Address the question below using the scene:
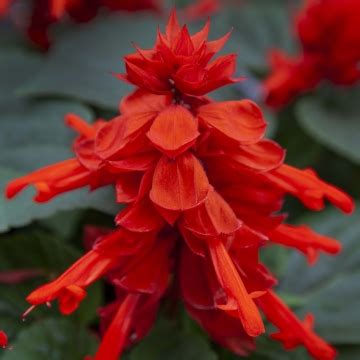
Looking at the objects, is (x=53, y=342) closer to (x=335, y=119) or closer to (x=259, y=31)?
(x=335, y=119)

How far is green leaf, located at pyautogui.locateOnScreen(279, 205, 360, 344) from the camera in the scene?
0.69 metres

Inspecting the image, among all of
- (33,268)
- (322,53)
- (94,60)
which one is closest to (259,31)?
(322,53)

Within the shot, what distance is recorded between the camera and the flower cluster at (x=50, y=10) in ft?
3.16

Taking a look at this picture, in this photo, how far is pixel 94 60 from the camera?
908 mm

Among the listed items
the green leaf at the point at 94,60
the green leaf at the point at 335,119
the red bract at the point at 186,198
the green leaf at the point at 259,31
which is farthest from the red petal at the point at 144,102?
the green leaf at the point at 259,31

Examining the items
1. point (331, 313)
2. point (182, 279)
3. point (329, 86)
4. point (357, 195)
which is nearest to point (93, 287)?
point (182, 279)

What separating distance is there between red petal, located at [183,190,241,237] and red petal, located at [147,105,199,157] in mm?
45

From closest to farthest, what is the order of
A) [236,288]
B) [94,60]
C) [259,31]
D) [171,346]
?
[236,288]
[171,346]
[94,60]
[259,31]

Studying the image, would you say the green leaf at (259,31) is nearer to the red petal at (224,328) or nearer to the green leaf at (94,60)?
the green leaf at (94,60)

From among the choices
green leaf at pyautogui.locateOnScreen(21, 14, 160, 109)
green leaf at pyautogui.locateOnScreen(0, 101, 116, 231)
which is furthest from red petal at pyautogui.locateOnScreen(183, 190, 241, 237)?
green leaf at pyautogui.locateOnScreen(21, 14, 160, 109)

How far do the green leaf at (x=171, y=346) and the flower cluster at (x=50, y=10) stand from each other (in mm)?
481

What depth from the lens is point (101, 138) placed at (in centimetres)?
54

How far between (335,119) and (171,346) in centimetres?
47

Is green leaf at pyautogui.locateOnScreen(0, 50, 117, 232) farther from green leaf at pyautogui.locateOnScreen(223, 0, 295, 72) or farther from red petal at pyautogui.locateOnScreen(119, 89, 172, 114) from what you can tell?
green leaf at pyautogui.locateOnScreen(223, 0, 295, 72)
